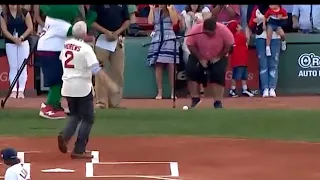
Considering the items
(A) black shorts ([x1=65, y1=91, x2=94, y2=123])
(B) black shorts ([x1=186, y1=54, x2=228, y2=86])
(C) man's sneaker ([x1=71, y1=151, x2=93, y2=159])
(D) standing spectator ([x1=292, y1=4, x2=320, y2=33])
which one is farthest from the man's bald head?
(D) standing spectator ([x1=292, y1=4, x2=320, y2=33])

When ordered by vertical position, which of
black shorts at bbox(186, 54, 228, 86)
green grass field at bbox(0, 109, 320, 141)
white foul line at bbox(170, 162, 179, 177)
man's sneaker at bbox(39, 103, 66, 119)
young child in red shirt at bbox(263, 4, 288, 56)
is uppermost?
young child in red shirt at bbox(263, 4, 288, 56)

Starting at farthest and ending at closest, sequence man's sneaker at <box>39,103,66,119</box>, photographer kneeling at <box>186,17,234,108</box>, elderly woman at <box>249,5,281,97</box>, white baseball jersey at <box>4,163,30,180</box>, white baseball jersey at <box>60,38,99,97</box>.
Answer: elderly woman at <box>249,5,281,97</box> < photographer kneeling at <box>186,17,234,108</box> < man's sneaker at <box>39,103,66,119</box> < white baseball jersey at <box>60,38,99,97</box> < white baseball jersey at <box>4,163,30,180</box>

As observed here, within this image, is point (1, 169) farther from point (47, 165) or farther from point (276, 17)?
point (276, 17)

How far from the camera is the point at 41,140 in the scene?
10.2 meters

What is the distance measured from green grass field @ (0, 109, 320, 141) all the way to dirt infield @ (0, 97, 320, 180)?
0.54 m

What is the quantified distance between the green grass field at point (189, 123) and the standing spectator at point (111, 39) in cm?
52

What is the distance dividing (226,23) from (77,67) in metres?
8.18

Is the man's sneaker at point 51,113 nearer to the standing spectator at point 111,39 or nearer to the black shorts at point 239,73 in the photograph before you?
the standing spectator at point 111,39

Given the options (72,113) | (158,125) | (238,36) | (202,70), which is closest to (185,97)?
(238,36)

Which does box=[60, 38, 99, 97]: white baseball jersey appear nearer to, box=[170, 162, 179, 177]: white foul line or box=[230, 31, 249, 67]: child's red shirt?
box=[170, 162, 179, 177]: white foul line

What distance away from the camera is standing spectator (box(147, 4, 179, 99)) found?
15852 mm

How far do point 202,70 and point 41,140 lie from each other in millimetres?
4541

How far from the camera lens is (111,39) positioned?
1305cm

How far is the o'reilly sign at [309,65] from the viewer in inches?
678
